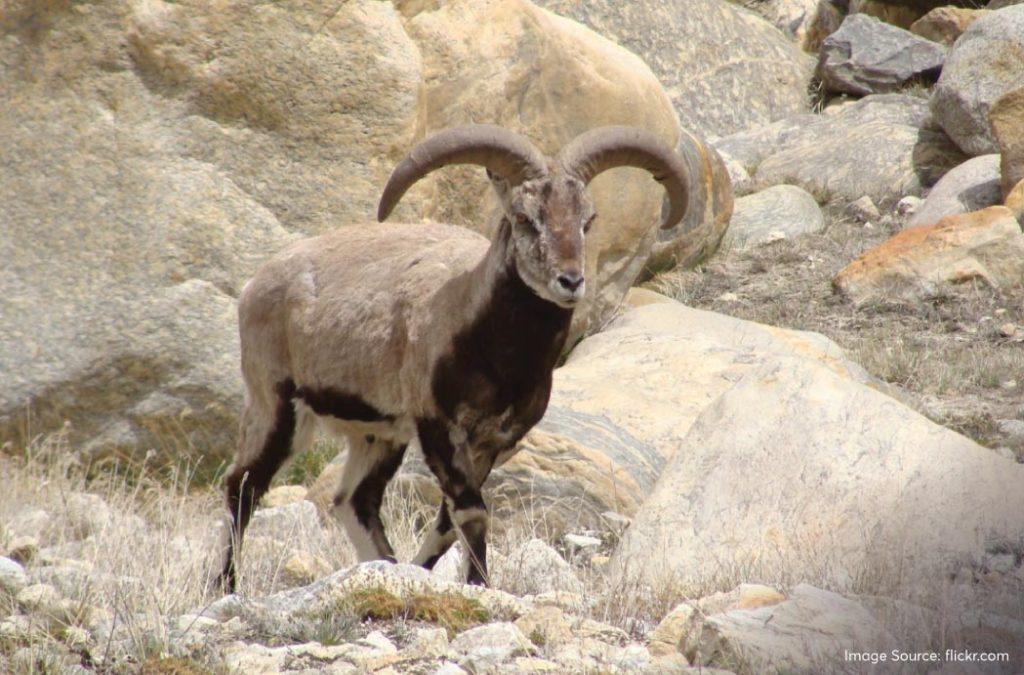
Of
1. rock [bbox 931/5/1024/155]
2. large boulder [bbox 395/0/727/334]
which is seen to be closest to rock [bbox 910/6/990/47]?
rock [bbox 931/5/1024/155]

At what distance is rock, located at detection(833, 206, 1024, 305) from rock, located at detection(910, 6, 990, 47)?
6.70m

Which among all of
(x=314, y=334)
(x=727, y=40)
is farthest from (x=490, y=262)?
(x=727, y=40)

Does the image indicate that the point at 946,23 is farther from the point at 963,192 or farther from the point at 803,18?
the point at 963,192

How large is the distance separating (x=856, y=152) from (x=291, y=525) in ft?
34.8

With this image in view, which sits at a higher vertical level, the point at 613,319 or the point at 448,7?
the point at 448,7

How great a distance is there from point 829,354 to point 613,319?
6.35 ft

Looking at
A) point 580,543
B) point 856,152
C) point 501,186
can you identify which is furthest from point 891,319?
point 501,186

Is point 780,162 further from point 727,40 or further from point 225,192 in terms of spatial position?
point 225,192

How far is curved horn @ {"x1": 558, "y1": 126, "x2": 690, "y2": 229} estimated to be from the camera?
6859mm

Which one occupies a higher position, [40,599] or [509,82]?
[509,82]

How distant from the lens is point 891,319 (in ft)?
42.0

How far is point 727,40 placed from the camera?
64.2ft

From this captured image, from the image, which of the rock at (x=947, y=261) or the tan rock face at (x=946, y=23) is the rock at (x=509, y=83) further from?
the tan rock face at (x=946, y=23)

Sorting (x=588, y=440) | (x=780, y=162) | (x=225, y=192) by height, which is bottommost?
(x=780, y=162)
